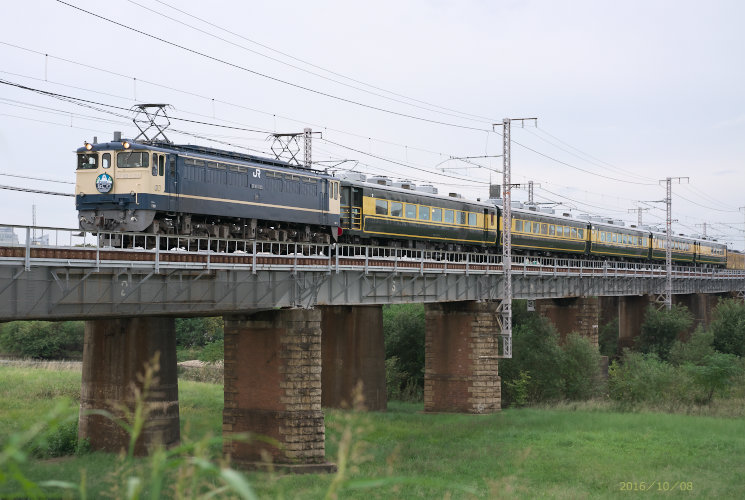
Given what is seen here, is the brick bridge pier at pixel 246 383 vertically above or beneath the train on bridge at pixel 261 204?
beneath

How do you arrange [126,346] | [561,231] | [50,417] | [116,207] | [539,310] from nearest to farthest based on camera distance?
1. [50,417]
2. [116,207]
3. [126,346]
4. [561,231]
5. [539,310]

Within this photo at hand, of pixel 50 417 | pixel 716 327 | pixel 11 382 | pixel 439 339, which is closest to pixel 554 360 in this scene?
pixel 439 339

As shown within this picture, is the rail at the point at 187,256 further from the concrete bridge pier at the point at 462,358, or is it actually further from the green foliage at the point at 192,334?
the green foliage at the point at 192,334

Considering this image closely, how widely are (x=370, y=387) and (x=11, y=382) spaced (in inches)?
922

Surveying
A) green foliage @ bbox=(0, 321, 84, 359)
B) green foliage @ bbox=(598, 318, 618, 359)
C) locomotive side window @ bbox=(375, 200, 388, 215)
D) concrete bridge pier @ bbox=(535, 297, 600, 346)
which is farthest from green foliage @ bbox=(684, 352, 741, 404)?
green foliage @ bbox=(0, 321, 84, 359)

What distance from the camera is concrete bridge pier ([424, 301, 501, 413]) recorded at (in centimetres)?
4425

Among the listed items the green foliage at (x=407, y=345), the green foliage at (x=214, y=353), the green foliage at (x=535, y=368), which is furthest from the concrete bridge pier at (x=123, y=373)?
the green foliage at (x=214, y=353)

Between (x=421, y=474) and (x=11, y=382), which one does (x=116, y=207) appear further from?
(x=11, y=382)

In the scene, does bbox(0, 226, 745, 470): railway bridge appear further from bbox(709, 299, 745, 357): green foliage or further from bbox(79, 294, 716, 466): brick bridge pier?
bbox(709, 299, 745, 357): green foliage

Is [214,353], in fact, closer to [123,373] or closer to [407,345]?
[407,345]

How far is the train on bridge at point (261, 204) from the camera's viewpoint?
27.6 m

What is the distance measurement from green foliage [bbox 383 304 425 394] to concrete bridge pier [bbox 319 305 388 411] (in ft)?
36.4

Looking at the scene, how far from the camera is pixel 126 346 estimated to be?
31703 mm

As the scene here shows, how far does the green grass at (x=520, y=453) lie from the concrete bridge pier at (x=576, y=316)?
15.8m
